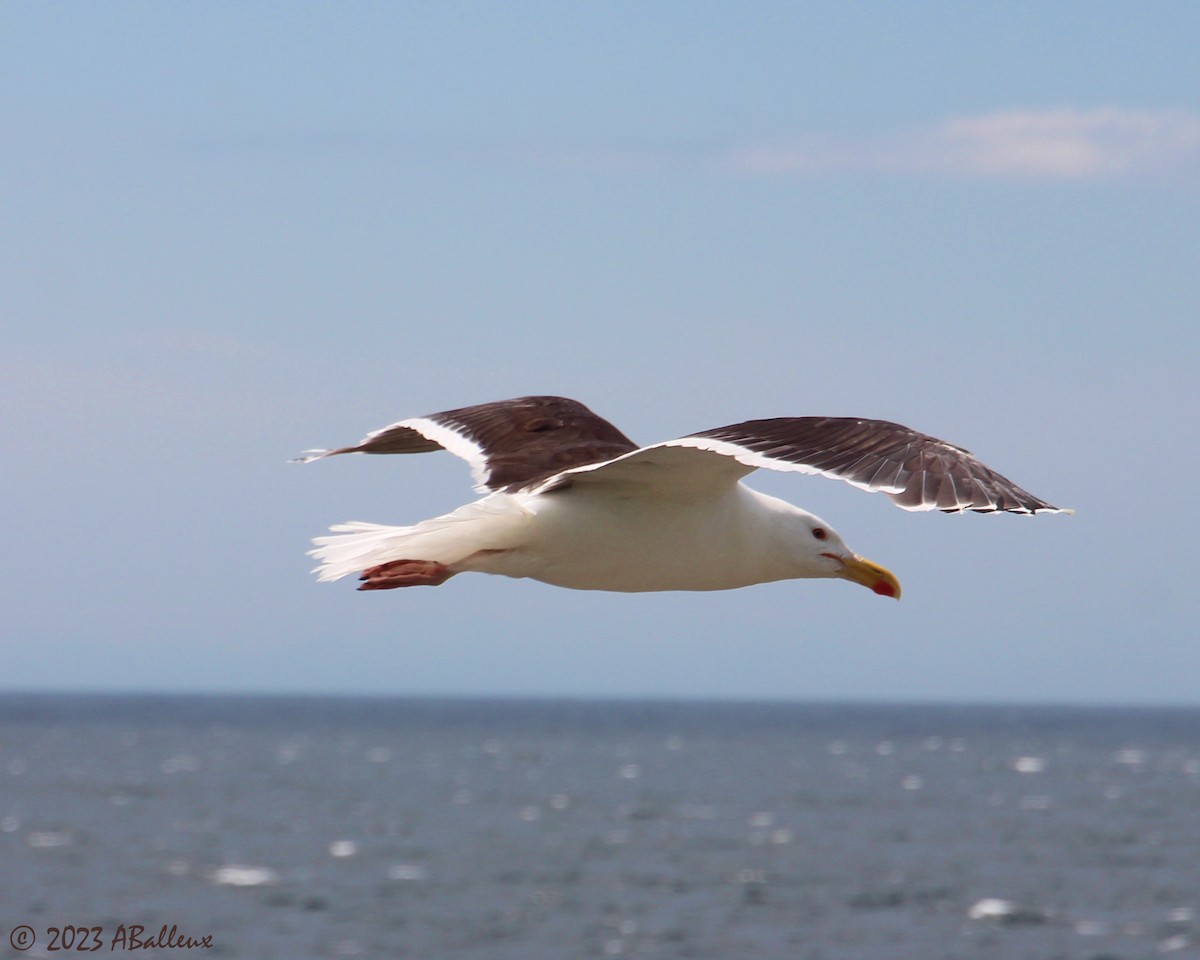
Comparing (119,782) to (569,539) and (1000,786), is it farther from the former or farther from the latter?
(569,539)

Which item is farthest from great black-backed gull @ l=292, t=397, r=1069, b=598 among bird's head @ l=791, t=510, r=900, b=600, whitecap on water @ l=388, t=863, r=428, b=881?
whitecap on water @ l=388, t=863, r=428, b=881

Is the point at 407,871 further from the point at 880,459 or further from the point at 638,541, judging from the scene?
the point at 880,459

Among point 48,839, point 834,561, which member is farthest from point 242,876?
point 834,561

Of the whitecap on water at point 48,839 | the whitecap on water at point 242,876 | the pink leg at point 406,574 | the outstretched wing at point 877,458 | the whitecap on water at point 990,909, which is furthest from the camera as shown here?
the whitecap on water at point 48,839

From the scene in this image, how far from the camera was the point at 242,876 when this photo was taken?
45844 millimetres

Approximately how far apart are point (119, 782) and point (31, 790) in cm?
557

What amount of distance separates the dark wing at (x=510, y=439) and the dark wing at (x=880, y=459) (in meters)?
1.65

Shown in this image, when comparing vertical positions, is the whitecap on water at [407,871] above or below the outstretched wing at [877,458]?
below

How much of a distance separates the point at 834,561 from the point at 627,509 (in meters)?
1.32

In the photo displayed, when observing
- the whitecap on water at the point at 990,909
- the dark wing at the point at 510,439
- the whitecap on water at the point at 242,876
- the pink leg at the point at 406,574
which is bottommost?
the whitecap on water at the point at 990,909

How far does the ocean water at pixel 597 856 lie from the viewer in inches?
1460

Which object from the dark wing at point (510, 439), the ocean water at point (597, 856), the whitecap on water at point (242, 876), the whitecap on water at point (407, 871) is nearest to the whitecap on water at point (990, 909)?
the ocean water at point (597, 856)

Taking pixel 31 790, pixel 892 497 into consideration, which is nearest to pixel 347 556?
pixel 892 497

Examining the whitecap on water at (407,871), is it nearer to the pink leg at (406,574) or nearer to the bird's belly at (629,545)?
the bird's belly at (629,545)
